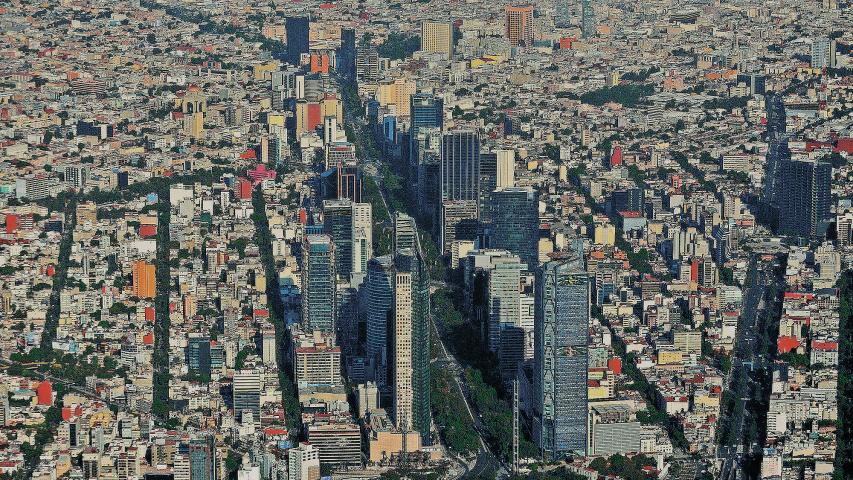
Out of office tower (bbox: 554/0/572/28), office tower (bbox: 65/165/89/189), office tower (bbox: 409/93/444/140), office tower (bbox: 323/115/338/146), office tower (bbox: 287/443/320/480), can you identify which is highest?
office tower (bbox: 554/0/572/28)

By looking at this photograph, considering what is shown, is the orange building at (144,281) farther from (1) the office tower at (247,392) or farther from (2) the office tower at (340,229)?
(1) the office tower at (247,392)

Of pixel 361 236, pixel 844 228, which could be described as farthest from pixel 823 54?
pixel 361 236

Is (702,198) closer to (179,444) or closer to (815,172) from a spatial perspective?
(815,172)

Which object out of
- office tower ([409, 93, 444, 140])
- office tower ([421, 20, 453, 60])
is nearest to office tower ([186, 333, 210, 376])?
office tower ([409, 93, 444, 140])

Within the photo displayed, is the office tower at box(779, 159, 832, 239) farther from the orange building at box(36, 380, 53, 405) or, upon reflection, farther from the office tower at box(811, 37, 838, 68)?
the office tower at box(811, 37, 838, 68)

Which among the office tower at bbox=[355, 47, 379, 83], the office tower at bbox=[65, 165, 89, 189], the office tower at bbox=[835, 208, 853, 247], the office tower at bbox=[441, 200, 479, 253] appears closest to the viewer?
the office tower at bbox=[441, 200, 479, 253]

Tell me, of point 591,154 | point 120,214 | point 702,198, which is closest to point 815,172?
point 702,198

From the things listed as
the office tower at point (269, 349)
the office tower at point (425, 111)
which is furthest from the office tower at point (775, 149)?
the office tower at point (269, 349)
